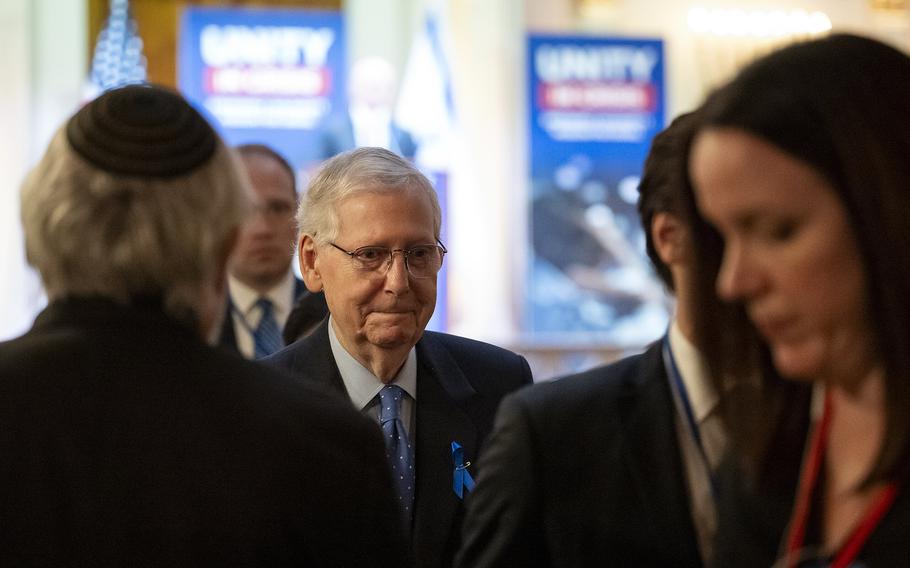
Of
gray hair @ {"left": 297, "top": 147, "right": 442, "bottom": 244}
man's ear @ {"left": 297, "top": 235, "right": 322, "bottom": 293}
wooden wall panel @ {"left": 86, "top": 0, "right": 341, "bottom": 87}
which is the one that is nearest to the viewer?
gray hair @ {"left": 297, "top": 147, "right": 442, "bottom": 244}

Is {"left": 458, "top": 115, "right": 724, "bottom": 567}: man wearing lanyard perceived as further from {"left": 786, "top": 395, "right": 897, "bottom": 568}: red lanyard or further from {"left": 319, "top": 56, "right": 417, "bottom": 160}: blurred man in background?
{"left": 319, "top": 56, "right": 417, "bottom": 160}: blurred man in background

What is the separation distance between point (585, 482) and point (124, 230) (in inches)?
32.6

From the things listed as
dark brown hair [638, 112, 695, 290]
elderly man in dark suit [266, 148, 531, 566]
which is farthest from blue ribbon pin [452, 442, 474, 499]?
dark brown hair [638, 112, 695, 290]

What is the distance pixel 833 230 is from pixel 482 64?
11139 millimetres

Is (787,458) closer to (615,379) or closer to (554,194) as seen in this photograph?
(615,379)

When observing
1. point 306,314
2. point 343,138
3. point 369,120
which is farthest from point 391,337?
point 369,120

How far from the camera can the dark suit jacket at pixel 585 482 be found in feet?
6.39

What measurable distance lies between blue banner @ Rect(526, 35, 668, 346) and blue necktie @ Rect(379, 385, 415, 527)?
8162mm

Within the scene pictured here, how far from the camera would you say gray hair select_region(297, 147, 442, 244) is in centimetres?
319

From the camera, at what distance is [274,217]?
4730 millimetres

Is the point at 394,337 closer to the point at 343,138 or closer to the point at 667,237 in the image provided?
the point at 667,237

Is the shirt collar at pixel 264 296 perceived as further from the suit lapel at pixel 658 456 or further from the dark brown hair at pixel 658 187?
the suit lapel at pixel 658 456

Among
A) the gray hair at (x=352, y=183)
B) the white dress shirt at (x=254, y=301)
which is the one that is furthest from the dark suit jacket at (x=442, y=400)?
the white dress shirt at (x=254, y=301)

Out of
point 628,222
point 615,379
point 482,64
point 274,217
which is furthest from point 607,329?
point 615,379
